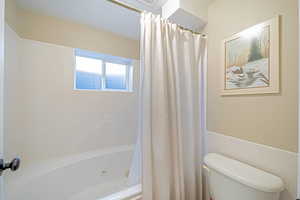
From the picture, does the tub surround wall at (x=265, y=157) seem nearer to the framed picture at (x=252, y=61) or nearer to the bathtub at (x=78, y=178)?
the framed picture at (x=252, y=61)

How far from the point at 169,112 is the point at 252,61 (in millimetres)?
717

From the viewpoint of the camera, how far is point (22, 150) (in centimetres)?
133

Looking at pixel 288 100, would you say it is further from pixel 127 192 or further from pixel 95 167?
pixel 95 167

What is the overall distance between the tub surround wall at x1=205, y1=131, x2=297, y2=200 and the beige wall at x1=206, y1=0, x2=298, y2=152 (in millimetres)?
42

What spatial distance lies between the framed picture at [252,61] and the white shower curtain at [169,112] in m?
0.28

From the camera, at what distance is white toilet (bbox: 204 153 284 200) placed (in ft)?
2.28

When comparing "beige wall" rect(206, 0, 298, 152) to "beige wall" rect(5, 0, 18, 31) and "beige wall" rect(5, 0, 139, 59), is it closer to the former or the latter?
"beige wall" rect(5, 0, 139, 59)

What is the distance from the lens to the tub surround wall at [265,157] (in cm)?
75

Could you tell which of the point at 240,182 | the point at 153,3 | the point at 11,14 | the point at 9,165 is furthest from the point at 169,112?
the point at 11,14

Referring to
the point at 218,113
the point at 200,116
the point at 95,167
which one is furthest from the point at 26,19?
the point at 218,113

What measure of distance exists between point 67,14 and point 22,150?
159cm

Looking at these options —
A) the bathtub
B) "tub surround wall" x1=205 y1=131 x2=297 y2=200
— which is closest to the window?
the bathtub

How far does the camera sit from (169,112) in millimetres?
1095

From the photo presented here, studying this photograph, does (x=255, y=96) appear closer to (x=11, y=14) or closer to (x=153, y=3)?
(x=153, y=3)
